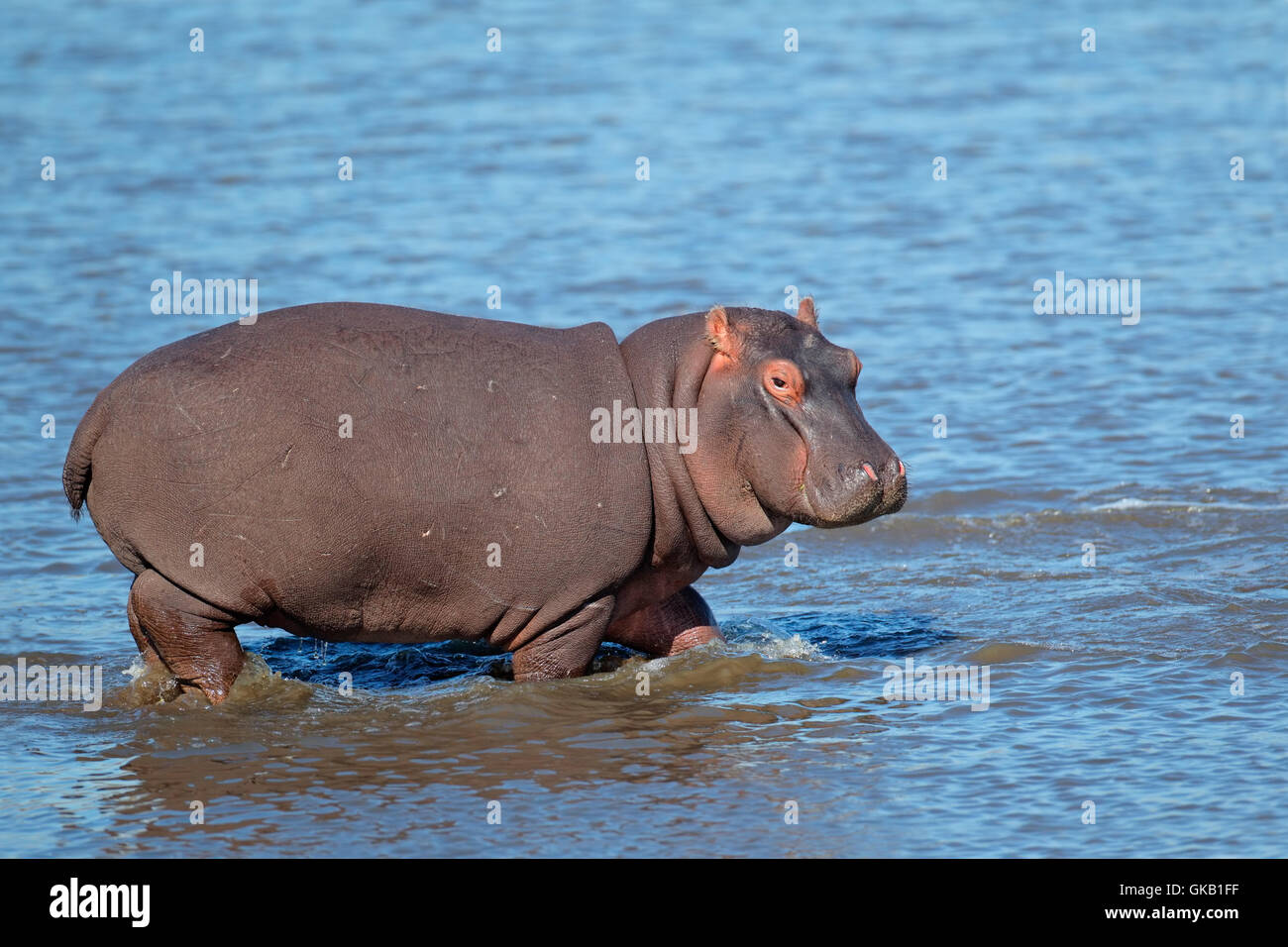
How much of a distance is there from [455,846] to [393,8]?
27.5 m

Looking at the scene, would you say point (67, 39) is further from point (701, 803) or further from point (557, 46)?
point (701, 803)

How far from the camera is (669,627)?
32.6 ft

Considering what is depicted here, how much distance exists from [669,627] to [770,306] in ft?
24.1

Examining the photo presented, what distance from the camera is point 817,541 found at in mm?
12922

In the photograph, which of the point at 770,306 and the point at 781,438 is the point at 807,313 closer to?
the point at 781,438

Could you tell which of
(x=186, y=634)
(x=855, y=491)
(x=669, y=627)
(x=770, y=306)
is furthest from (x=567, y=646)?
(x=770, y=306)

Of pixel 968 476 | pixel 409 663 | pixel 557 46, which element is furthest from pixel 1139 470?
pixel 557 46

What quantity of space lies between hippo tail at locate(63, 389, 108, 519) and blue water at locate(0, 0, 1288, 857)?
136 centimetres

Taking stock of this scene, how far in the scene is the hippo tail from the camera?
8.71m

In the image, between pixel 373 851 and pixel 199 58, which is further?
pixel 199 58

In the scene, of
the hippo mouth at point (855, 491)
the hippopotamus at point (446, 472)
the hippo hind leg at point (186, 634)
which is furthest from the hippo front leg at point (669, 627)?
the hippo hind leg at point (186, 634)

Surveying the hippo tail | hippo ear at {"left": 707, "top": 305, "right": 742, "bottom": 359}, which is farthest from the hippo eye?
the hippo tail

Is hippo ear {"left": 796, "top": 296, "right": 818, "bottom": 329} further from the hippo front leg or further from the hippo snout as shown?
the hippo front leg

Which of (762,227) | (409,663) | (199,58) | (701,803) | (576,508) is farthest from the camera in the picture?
(199,58)
